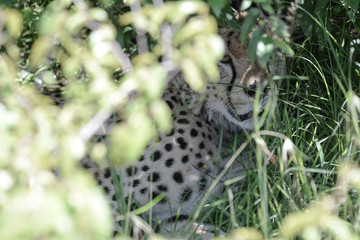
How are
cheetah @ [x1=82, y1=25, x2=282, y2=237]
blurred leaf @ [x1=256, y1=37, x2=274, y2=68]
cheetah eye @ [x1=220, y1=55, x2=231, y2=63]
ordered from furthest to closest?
cheetah eye @ [x1=220, y1=55, x2=231, y2=63], cheetah @ [x1=82, y1=25, x2=282, y2=237], blurred leaf @ [x1=256, y1=37, x2=274, y2=68]

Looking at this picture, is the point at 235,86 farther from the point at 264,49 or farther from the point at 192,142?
the point at 264,49

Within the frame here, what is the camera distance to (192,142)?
2.91 m

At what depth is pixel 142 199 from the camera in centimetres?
280

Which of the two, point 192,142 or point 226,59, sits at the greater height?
point 226,59

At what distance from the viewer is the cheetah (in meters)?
2.81

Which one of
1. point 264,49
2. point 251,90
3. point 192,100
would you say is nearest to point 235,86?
point 251,90

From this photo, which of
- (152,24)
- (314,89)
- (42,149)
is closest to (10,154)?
(42,149)

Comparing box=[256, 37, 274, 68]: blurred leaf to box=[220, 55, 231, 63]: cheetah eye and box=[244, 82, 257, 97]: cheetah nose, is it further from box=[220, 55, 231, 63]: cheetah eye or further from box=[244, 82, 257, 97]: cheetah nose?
box=[220, 55, 231, 63]: cheetah eye

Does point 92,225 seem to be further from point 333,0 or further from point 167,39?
point 333,0

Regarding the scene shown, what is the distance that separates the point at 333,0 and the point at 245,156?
0.86 metres

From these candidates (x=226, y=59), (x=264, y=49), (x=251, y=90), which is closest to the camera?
(x=264, y=49)

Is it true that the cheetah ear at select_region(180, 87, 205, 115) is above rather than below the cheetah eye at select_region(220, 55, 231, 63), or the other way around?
below

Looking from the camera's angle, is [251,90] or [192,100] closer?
[251,90]

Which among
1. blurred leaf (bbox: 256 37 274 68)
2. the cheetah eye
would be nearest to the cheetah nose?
the cheetah eye
